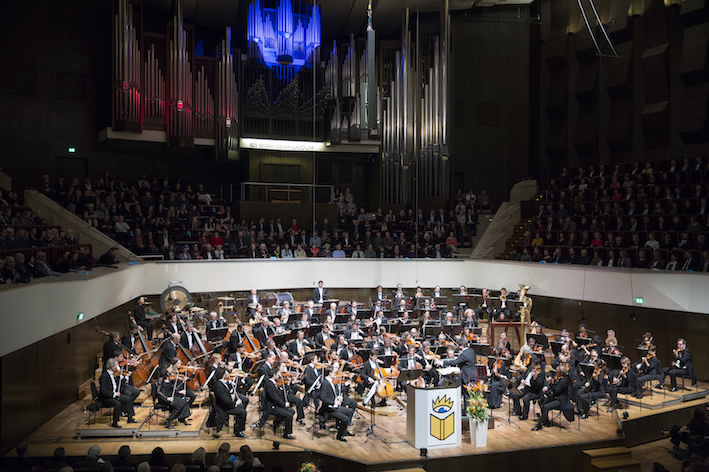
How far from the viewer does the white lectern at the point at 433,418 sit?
8375 millimetres

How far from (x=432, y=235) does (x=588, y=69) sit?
7.16 m

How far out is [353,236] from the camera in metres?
17.9

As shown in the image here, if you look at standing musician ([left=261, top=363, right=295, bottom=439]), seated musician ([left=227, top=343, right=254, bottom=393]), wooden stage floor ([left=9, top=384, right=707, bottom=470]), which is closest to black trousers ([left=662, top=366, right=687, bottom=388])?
wooden stage floor ([left=9, top=384, right=707, bottom=470])

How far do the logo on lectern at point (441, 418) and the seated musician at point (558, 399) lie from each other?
1.65m

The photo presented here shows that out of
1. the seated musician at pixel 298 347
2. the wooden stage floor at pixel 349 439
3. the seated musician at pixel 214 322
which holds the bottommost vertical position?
the wooden stage floor at pixel 349 439

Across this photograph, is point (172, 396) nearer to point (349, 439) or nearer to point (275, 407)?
point (275, 407)

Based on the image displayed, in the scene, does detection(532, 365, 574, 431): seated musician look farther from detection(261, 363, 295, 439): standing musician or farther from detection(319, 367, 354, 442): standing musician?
detection(261, 363, 295, 439): standing musician

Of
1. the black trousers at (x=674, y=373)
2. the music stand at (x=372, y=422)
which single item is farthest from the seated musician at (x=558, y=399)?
the black trousers at (x=674, y=373)

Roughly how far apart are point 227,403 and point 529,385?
476 cm

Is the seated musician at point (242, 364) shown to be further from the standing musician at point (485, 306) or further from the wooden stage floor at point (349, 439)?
the standing musician at point (485, 306)

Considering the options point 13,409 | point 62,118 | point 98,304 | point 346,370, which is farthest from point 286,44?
point 13,409

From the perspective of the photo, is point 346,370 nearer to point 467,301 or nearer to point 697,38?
point 467,301

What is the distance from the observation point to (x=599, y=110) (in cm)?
1839

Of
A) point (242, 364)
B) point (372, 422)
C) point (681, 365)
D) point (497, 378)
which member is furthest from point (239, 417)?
point (681, 365)
